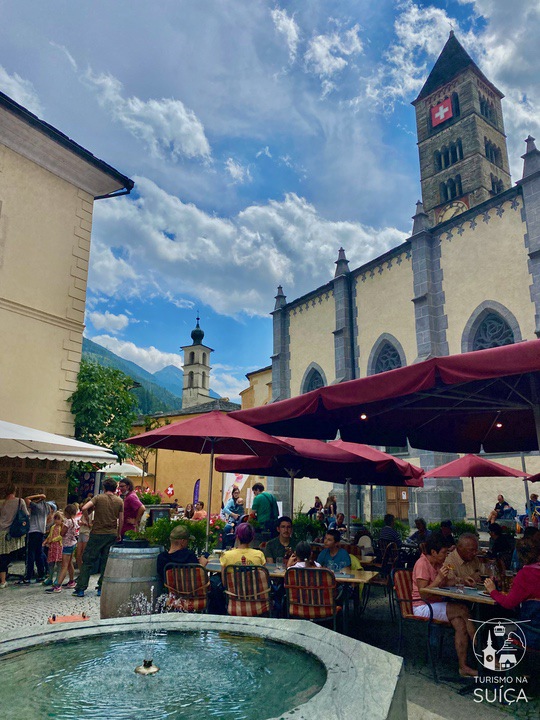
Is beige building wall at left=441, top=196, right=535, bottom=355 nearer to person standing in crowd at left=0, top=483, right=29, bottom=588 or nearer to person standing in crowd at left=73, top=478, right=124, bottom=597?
person standing in crowd at left=73, top=478, right=124, bottom=597

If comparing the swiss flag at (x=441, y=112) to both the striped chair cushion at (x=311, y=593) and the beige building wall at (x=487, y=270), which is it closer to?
the beige building wall at (x=487, y=270)

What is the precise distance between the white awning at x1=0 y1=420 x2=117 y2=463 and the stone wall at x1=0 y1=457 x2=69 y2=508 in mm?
2561

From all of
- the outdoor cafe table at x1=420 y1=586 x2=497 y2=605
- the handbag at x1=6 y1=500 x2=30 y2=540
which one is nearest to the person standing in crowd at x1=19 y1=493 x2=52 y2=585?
the handbag at x1=6 y1=500 x2=30 y2=540

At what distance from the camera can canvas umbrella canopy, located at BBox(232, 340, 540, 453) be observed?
4461 millimetres

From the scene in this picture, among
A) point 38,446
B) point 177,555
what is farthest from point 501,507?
point 38,446

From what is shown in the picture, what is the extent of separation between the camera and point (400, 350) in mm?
19438

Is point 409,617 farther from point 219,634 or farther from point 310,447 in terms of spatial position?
point 310,447

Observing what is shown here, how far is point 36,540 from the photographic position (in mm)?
9367

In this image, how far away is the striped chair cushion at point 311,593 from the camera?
486cm

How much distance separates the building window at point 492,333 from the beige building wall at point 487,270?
1.67 feet

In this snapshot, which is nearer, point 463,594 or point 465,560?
point 463,594

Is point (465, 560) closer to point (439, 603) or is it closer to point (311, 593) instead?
point (439, 603)

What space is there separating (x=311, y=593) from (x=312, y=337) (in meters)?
19.5

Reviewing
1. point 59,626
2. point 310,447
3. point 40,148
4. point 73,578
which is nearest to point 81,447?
point 73,578
